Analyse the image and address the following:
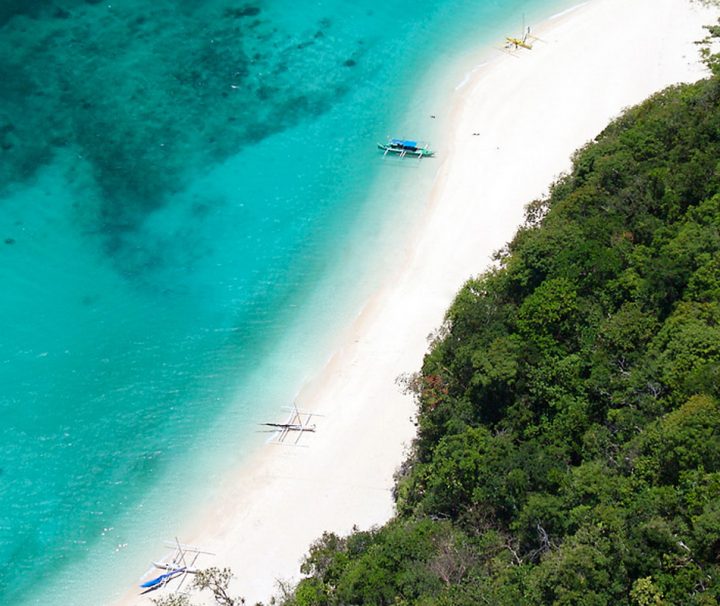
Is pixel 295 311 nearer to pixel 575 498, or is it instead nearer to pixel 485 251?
pixel 485 251

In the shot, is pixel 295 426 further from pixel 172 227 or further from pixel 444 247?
pixel 172 227

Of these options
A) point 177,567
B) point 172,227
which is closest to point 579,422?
point 177,567

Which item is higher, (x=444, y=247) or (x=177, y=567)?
(x=444, y=247)

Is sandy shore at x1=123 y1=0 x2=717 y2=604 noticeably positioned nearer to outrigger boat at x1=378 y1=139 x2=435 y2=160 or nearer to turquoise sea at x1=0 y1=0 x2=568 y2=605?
outrigger boat at x1=378 y1=139 x2=435 y2=160

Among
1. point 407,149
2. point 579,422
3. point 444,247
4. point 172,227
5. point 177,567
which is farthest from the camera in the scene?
point 407,149

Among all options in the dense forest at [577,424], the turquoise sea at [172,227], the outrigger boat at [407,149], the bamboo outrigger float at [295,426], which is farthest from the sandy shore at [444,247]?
the dense forest at [577,424]

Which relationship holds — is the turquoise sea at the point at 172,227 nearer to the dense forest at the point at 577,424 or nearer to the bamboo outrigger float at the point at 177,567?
the bamboo outrigger float at the point at 177,567

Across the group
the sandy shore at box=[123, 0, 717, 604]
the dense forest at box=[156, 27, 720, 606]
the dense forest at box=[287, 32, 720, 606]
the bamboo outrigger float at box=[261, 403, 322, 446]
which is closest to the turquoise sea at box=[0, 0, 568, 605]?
the bamboo outrigger float at box=[261, 403, 322, 446]

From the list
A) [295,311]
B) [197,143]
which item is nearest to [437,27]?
[197,143]
